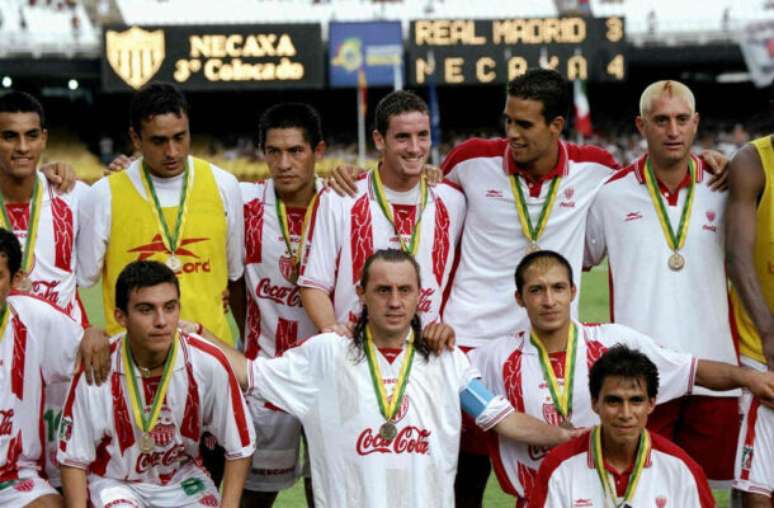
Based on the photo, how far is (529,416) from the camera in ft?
14.9

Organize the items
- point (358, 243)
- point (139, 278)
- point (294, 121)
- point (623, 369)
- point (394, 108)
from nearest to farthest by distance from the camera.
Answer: point (623, 369) < point (139, 278) < point (394, 108) < point (358, 243) < point (294, 121)

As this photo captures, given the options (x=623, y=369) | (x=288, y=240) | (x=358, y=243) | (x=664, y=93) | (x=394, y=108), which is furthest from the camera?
(x=288, y=240)

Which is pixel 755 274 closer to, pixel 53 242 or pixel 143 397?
pixel 143 397

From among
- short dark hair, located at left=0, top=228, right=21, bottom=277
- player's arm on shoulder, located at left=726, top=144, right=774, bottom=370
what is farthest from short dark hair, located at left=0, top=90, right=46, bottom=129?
player's arm on shoulder, located at left=726, top=144, right=774, bottom=370

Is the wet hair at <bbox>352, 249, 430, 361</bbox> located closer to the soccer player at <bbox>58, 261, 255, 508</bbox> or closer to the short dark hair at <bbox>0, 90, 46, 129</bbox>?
the soccer player at <bbox>58, 261, 255, 508</bbox>

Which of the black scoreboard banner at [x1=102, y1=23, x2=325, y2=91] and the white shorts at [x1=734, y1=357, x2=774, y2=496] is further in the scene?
the black scoreboard banner at [x1=102, y1=23, x2=325, y2=91]

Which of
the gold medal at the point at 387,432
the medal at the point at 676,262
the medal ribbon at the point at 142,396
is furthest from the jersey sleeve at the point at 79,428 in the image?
the medal at the point at 676,262

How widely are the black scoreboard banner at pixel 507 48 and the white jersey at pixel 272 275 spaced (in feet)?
62.1

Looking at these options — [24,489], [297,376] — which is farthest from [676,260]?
[24,489]

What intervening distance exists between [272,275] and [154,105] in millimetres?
921

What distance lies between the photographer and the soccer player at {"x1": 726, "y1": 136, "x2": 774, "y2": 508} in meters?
4.59

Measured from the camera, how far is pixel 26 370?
4.70m

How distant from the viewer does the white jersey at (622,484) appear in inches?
168

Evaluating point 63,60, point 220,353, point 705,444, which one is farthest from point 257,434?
point 63,60
